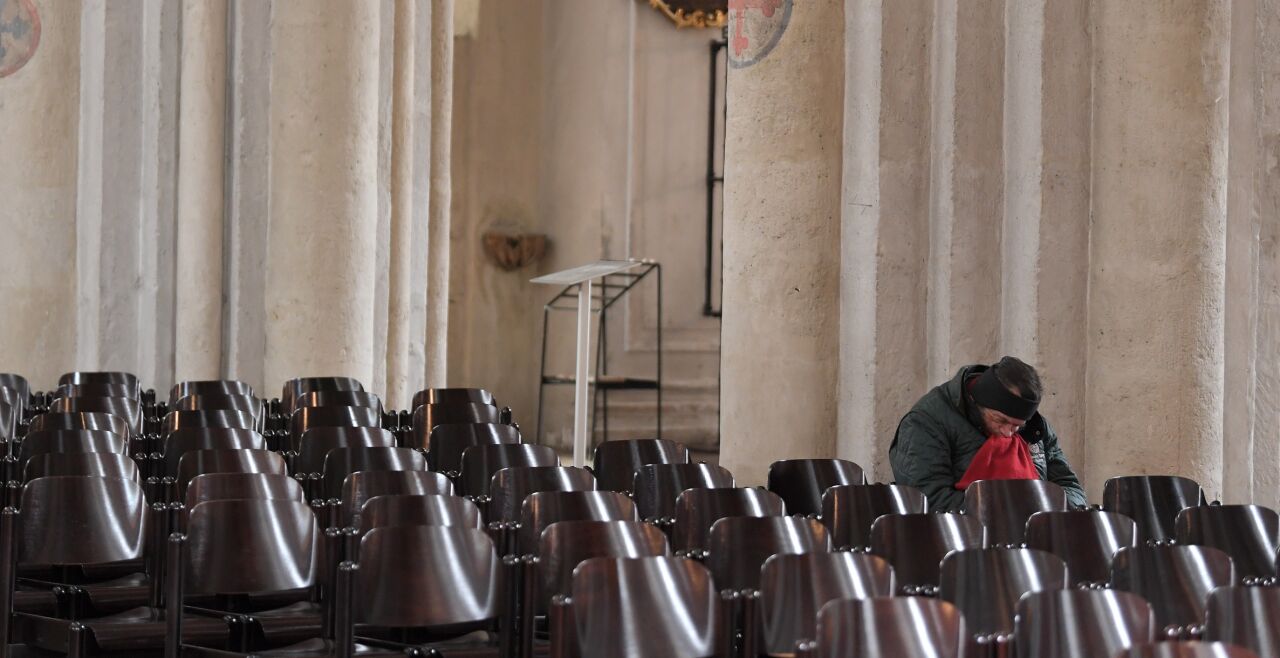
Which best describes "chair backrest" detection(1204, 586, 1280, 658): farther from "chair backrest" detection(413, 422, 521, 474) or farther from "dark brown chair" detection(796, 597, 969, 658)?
"chair backrest" detection(413, 422, 521, 474)

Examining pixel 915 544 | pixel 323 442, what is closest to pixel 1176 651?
pixel 915 544

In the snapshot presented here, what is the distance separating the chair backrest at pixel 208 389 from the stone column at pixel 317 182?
86 centimetres

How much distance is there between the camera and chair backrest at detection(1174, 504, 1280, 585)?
4836mm

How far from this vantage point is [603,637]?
359cm

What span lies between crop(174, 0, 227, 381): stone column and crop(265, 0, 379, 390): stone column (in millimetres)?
642

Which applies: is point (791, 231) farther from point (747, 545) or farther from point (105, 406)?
point (747, 545)

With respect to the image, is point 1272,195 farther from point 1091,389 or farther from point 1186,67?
point 1091,389

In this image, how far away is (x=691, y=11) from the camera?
13367 mm

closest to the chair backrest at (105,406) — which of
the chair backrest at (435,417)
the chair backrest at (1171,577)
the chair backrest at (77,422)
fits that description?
the chair backrest at (77,422)

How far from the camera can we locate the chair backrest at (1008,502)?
5.18m

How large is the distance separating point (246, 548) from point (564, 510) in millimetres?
883

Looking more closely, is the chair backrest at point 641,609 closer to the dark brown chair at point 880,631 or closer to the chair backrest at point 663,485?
the dark brown chair at point 880,631

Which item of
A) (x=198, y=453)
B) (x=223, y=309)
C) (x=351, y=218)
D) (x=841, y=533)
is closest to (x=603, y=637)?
(x=841, y=533)

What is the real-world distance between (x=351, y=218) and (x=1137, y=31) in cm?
455
